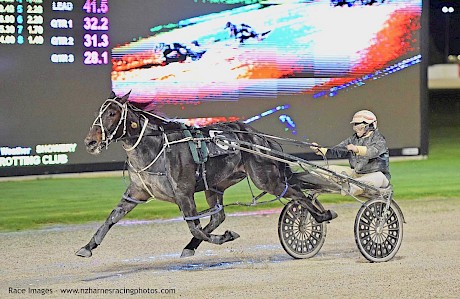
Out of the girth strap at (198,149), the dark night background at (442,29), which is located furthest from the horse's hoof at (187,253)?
the dark night background at (442,29)

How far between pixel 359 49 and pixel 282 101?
145cm

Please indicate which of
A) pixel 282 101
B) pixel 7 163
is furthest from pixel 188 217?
pixel 282 101

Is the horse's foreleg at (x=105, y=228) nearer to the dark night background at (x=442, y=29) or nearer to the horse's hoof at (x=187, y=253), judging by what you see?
the horse's hoof at (x=187, y=253)

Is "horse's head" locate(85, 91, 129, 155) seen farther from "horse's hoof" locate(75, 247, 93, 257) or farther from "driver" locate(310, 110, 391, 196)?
"driver" locate(310, 110, 391, 196)

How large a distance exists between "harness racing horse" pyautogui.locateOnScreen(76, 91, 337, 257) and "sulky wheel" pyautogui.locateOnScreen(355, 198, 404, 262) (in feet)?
0.98

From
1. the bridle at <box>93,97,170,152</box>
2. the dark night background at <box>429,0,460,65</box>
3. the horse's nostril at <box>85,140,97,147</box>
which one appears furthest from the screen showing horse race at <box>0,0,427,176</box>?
the dark night background at <box>429,0,460,65</box>

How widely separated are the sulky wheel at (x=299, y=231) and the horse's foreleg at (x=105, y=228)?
4.16 ft

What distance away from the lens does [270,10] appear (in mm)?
13836

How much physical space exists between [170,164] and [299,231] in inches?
50.3

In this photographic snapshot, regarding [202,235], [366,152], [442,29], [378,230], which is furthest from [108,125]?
[442,29]

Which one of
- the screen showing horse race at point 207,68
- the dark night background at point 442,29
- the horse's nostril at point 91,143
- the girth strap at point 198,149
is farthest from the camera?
the dark night background at point 442,29

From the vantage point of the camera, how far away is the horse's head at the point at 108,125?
7.33 meters

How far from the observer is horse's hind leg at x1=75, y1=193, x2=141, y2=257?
297 inches

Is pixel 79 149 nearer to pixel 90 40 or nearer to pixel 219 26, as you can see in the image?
pixel 90 40
